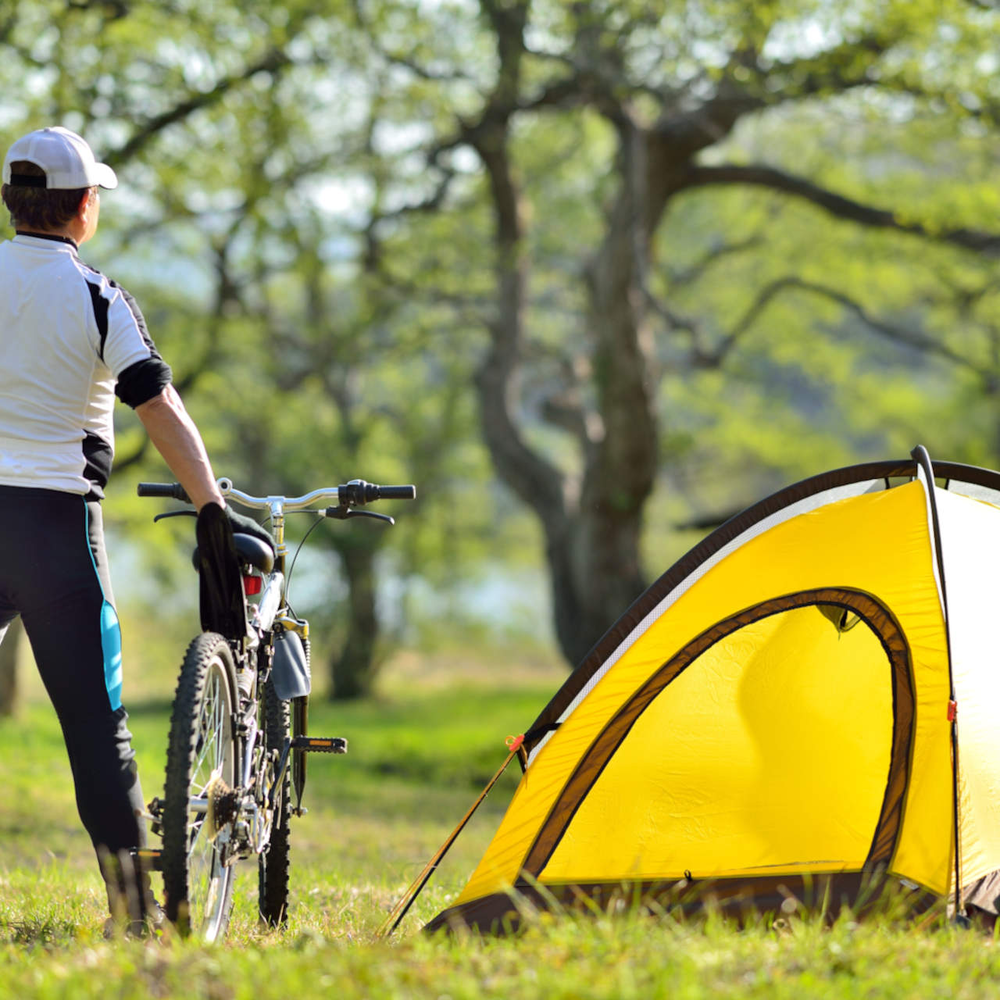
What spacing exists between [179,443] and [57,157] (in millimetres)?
790

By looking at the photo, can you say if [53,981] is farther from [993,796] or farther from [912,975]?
[993,796]

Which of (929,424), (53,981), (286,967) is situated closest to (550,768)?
(286,967)

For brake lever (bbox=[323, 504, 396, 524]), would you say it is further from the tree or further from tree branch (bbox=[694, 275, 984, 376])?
tree branch (bbox=[694, 275, 984, 376])

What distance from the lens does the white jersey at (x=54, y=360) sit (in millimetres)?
2979

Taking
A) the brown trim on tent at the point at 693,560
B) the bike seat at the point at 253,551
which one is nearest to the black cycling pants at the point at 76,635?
the bike seat at the point at 253,551

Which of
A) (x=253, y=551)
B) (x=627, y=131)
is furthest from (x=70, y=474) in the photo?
(x=627, y=131)

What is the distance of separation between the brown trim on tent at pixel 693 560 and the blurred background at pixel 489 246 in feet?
→ 20.1

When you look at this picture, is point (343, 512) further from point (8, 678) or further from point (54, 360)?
point (8, 678)

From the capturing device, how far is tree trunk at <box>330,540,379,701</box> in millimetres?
20328

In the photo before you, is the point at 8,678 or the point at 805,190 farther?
the point at 8,678

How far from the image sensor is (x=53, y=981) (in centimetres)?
235

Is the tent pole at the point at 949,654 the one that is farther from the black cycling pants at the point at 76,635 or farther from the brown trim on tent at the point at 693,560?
the black cycling pants at the point at 76,635

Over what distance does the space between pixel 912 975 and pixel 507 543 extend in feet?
76.4

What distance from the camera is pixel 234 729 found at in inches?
126
